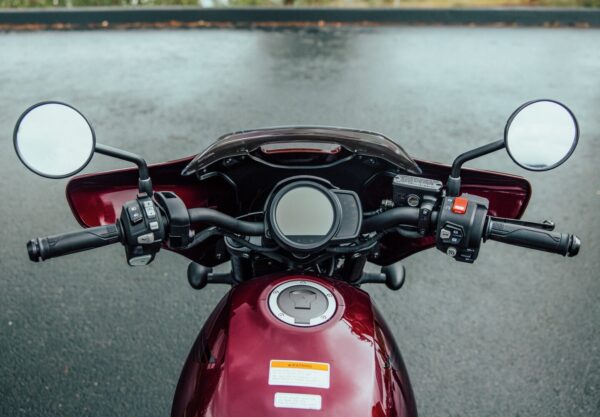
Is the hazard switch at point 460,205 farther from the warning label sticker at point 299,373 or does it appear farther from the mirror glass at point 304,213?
the warning label sticker at point 299,373

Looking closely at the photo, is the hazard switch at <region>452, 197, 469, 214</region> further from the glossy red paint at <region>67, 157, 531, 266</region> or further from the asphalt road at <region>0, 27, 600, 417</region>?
the asphalt road at <region>0, 27, 600, 417</region>

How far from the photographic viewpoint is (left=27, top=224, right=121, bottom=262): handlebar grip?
144cm

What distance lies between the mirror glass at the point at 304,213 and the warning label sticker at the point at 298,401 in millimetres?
436

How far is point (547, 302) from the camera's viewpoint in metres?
3.59

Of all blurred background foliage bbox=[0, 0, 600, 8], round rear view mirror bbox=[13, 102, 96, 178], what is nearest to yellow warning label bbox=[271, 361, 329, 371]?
round rear view mirror bbox=[13, 102, 96, 178]

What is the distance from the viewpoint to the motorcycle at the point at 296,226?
1353 mm

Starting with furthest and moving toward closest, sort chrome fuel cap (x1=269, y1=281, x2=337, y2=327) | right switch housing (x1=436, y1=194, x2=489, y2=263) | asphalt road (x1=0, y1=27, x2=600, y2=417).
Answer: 1. asphalt road (x1=0, y1=27, x2=600, y2=417)
2. right switch housing (x1=436, y1=194, x2=489, y2=263)
3. chrome fuel cap (x1=269, y1=281, x2=337, y2=327)

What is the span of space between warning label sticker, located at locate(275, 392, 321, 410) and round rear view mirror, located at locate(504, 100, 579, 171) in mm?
803

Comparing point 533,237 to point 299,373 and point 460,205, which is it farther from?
point 299,373

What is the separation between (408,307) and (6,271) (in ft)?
8.26

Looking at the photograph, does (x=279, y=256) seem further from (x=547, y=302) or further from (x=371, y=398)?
(x=547, y=302)

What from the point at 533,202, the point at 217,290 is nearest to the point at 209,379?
the point at 217,290

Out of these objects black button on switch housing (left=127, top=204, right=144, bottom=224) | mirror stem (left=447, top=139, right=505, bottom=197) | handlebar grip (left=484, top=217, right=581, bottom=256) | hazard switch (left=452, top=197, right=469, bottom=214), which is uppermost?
mirror stem (left=447, top=139, right=505, bottom=197)

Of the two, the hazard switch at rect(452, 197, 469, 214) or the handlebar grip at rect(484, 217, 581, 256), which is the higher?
the hazard switch at rect(452, 197, 469, 214)
